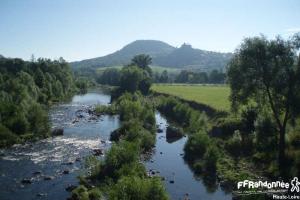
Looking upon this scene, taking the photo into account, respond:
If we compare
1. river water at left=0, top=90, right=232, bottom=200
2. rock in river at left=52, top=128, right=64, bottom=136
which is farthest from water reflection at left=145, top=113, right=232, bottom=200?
rock in river at left=52, top=128, right=64, bottom=136

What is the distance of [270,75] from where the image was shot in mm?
46125

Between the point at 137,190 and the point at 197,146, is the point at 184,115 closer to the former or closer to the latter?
the point at 197,146

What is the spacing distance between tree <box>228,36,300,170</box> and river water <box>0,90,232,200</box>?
38.5ft

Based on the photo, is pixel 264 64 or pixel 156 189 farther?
pixel 264 64

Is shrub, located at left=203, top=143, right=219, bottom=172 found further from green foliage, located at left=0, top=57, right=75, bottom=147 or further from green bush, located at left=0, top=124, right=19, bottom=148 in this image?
green foliage, located at left=0, top=57, right=75, bottom=147

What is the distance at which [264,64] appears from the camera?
46188 millimetres

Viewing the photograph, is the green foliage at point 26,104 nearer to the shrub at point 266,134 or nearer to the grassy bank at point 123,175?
the grassy bank at point 123,175

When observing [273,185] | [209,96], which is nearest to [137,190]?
[273,185]

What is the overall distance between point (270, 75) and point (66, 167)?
29456 millimetres

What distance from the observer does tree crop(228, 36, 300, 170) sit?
148 ft

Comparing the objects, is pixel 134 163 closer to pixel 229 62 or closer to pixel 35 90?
pixel 229 62

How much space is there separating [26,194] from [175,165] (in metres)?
22.1

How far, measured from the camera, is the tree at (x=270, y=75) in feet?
148

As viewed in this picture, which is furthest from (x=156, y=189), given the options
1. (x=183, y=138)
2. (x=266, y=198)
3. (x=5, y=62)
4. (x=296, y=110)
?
(x=5, y=62)
